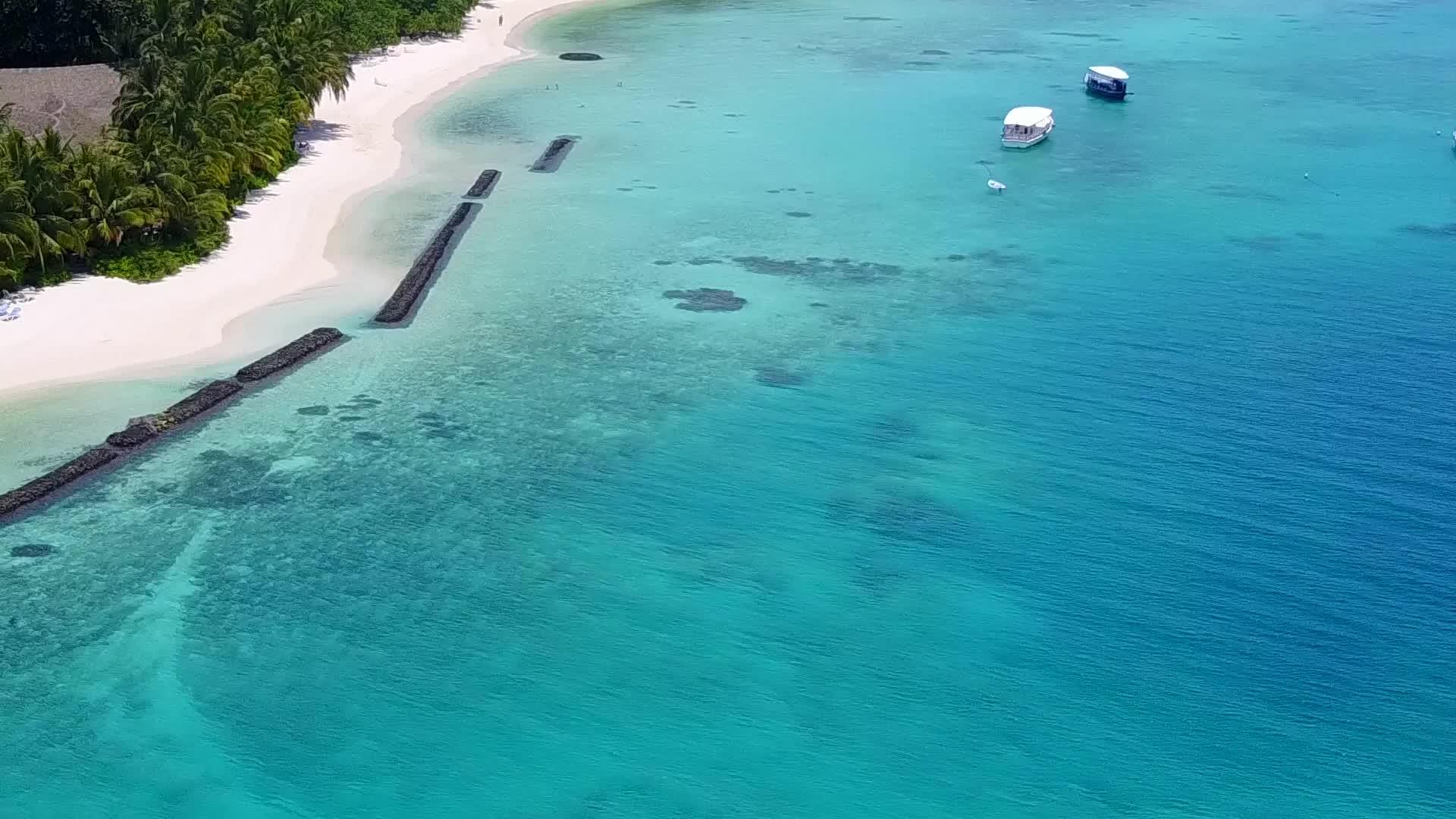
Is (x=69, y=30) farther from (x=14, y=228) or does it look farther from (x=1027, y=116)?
(x=1027, y=116)

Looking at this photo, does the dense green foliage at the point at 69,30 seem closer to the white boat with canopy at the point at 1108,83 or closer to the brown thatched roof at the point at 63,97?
the brown thatched roof at the point at 63,97

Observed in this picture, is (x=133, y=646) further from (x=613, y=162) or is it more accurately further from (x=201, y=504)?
(x=613, y=162)

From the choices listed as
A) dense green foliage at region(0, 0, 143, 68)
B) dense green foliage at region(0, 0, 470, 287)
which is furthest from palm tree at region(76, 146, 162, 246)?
dense green foliage at region(0, 0, 143, 68)

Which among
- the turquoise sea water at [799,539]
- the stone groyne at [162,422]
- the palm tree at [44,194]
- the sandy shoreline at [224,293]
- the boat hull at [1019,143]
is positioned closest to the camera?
the turquoise sea water at [799,539]

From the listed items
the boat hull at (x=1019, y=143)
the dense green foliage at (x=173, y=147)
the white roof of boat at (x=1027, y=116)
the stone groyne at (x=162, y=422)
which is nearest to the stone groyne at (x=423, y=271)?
the stone groyne at (x=162, y=422)

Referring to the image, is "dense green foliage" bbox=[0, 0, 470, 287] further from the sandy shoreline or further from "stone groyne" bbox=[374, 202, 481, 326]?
"stone groyne" bbox=[374, 202, 481, 326]

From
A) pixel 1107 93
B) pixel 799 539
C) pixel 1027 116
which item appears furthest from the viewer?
pixel 1107 93

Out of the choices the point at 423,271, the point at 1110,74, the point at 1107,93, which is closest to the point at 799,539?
the point at 423,271
